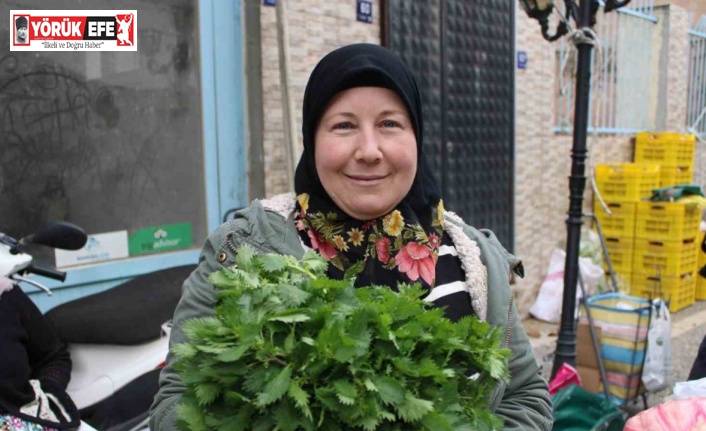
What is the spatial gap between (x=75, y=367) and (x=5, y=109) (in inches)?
67.8

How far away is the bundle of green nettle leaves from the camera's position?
1.17m

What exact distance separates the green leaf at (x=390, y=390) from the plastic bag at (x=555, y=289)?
21.3ft

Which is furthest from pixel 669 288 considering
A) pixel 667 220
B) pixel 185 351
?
pixel 185 351

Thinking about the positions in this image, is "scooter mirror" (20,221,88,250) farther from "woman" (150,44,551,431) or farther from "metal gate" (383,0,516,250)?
"metal gate" (383,0,516,250)

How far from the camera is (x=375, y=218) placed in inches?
70.6

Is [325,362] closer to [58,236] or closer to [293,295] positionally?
[293,295]

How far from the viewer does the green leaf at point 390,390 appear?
3.85ft

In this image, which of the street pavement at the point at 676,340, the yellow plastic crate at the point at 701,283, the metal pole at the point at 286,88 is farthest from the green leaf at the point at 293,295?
the yellow plastic crate at the point at 701,283

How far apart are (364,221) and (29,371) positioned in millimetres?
1618

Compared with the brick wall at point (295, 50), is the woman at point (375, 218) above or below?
below

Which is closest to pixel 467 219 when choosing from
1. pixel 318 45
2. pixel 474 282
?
pixel 318 45

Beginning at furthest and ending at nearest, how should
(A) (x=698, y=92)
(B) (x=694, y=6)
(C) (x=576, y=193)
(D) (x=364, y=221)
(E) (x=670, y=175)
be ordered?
(A) (x=698, y=92) → (B) (x=694, y=6) → (E) (x=670, y=175) → (C) (x=576, y=193) → (D) (x=364, y=221)

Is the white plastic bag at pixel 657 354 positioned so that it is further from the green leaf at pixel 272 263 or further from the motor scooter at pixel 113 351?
the green leaf at pixel 272 263

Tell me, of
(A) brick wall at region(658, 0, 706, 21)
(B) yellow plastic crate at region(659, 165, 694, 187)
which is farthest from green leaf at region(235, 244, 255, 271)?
(A) brick wall at region(658, 0, 706, 21)
